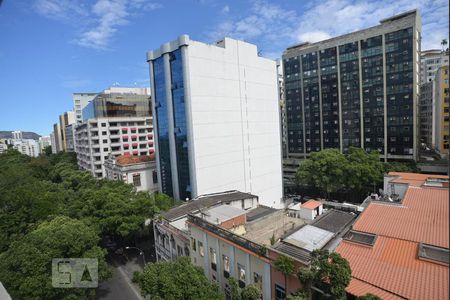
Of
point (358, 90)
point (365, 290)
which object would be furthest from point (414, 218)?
point (358, 90)

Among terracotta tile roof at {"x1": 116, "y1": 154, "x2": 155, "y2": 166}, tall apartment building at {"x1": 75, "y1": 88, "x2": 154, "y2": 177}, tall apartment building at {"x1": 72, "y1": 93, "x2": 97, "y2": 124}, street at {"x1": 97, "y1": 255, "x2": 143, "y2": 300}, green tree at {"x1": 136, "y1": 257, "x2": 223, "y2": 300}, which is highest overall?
tall apartment building at {"x1": 72, "y1": 93, "x2": 97, "y2": 124}

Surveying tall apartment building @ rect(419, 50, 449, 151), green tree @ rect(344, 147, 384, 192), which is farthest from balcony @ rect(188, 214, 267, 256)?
tall apartment building @ rect(419, 50, 449, 151)

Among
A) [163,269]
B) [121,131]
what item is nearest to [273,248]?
[163,269]

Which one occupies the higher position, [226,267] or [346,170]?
[346,170]

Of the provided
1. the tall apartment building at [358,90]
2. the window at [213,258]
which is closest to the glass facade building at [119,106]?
the tall apartment building at [358,90]

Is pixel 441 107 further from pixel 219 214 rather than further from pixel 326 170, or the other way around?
pixel 219 214

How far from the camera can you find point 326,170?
88.8 feet

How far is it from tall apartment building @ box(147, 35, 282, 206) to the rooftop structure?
15133 millimetres

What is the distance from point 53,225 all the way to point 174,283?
9.65 m

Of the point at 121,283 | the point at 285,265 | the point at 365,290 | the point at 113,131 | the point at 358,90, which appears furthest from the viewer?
the point at 113,131

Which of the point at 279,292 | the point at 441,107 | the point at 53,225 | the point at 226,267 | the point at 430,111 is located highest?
the point at 441,107

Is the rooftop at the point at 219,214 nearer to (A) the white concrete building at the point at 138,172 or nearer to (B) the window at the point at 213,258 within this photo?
(B) the window at the point at 213,258

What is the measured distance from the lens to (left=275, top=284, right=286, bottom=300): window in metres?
8.87

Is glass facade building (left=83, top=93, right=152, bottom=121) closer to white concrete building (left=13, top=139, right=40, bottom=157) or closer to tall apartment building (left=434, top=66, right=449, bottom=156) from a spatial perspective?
tall apartment building (left=434, top=66, right=449, bottom=156)
